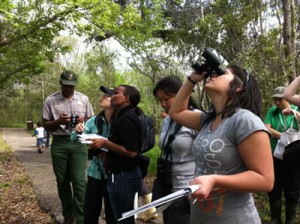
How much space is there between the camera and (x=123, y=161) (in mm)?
3139

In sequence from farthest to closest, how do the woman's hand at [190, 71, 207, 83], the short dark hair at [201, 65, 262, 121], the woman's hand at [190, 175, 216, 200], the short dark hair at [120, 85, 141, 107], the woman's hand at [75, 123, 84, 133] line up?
the woman's hand at [75, 123, 84, 133], the short dark hair at [120, 85, 141, 107], the woman's hand at [190, 71, 207, 83], the short dark hair at [201, 65, 262, 121], the woman's hand at [190, 175, 216, 200]

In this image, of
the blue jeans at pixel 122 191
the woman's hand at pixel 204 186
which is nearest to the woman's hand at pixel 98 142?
the blue jeans at pixel 122 191

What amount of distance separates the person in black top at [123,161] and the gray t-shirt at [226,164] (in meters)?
1.32

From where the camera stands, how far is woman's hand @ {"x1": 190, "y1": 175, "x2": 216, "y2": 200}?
4.68 feet

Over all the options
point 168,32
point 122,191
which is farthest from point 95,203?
point 168,32

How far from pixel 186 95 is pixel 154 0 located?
28.5 feet

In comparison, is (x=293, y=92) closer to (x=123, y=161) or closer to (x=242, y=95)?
(x=242, y=95)

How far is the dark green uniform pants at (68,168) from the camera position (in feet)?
14.1

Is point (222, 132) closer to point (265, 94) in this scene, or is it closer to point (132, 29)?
point (265, 94)

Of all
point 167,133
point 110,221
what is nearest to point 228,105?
point 167,133

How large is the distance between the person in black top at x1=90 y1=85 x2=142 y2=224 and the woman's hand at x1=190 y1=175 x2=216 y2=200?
5.40ft

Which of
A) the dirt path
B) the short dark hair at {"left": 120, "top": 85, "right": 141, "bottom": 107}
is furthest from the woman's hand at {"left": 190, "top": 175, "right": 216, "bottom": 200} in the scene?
the dirt path

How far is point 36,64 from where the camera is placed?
991 centimetres

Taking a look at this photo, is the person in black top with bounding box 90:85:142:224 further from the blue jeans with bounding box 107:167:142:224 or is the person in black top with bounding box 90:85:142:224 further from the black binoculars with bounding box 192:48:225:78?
the black binoculars with bounding box 192:48:225:78
